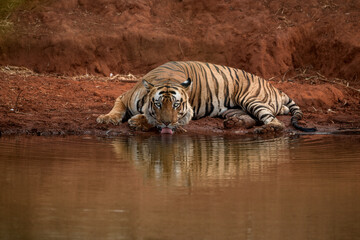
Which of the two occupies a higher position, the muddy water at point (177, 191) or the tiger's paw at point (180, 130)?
the tiger's paw at point (180, 130)

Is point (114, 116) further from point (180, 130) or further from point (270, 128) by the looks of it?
point (270, 128)

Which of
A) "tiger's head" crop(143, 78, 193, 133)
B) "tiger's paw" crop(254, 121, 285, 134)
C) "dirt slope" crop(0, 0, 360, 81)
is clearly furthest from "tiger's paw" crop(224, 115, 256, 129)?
"dirt slope" crop(0, 0, 360, 81)

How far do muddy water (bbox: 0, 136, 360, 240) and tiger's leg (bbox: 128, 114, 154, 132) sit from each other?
1.41 m

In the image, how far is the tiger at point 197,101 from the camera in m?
8.35

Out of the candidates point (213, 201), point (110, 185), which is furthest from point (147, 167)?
point (213, 201)

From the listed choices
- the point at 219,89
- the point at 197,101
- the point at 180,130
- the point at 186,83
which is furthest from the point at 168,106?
the point at 219,89

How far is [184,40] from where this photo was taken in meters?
13.8

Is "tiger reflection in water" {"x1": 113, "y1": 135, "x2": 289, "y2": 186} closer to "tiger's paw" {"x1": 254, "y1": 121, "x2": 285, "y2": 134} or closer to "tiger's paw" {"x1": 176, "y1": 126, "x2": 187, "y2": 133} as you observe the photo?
"tiger's paw" {"x1": 176, "y1": 126, "x2": 187, "y2": 133}

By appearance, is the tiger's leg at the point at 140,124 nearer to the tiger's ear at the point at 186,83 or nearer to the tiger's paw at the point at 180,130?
the tiger's paw at the point at 180,130

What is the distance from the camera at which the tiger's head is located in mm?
8164

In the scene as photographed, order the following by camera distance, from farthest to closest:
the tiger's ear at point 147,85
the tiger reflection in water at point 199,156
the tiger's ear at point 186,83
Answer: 1. the tiger's ear at point 186,83
2. the tiger's ear at point 147,85
3. the tiger reflection in water at point 199,156

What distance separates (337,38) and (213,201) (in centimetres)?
1007

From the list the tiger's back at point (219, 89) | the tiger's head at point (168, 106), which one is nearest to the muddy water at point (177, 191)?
the tiger's head at point (168, 106)

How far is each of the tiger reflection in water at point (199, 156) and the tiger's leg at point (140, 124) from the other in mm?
481
